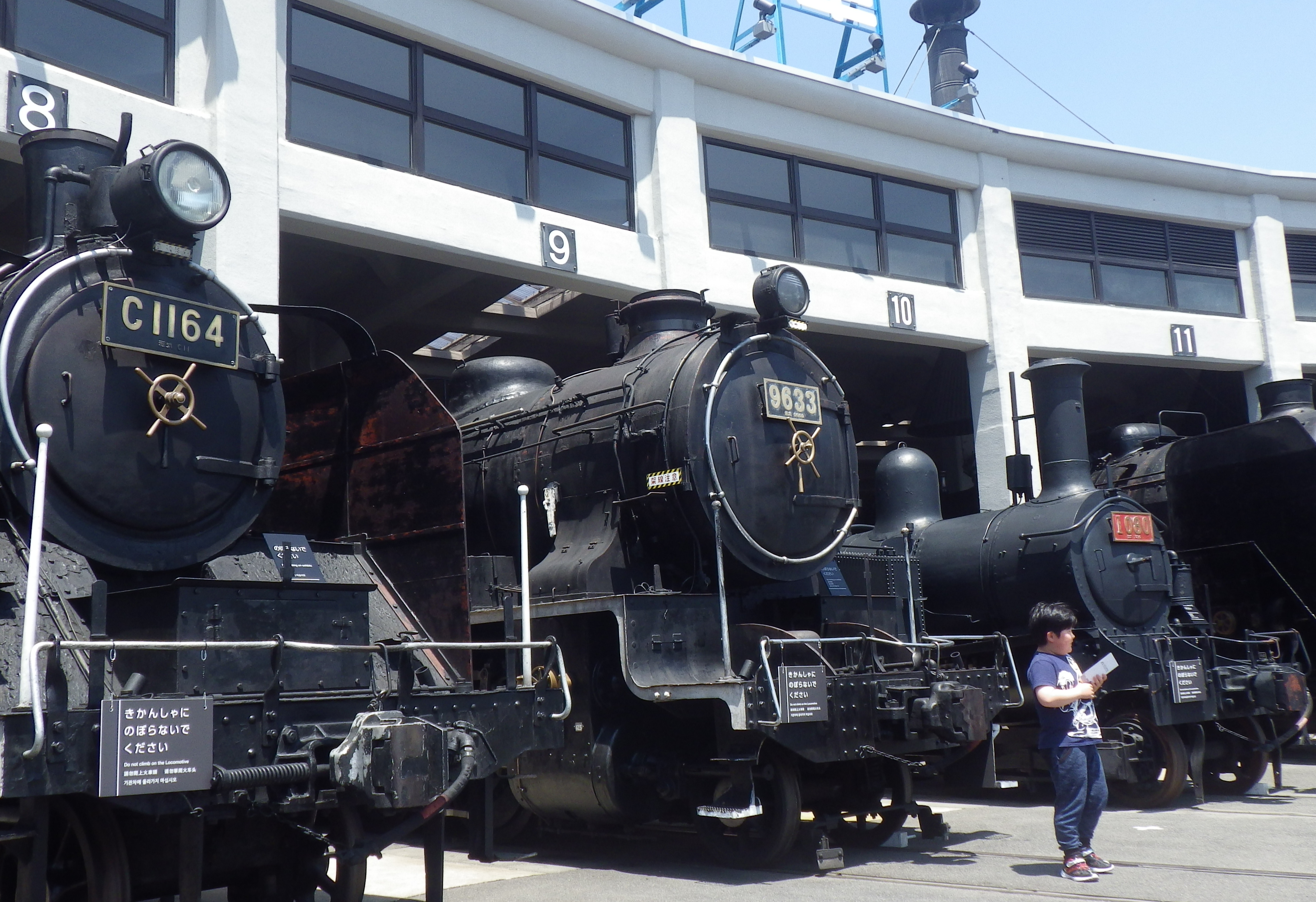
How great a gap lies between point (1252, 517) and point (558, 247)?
7247mm

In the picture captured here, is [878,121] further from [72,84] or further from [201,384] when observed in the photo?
[201,384]

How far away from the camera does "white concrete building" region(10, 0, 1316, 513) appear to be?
9805 millimetres

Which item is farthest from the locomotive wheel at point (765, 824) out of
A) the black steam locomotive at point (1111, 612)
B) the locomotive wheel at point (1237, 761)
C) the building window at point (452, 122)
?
the building window at point (452, 122)

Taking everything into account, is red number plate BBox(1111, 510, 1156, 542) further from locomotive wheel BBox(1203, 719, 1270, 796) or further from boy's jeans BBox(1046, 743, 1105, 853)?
boy's jeans BBox(1046, 743, 1105, 853)

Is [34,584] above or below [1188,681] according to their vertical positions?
above

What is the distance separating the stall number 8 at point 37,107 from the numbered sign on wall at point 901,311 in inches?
370

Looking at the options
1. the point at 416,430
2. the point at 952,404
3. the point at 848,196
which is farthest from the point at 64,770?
the point at 952,404

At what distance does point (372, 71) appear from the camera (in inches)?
440

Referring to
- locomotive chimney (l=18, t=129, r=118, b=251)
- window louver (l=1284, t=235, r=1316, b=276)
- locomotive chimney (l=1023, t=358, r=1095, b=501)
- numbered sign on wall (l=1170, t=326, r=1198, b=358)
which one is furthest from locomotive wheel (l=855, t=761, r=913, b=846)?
window louver (l=1284, t=235, r=1316, b=276)

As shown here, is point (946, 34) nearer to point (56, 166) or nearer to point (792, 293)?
point (792, 293)

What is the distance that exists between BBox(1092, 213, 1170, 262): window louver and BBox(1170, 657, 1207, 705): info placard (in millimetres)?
8897

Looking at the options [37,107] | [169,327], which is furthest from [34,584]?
[37,107]

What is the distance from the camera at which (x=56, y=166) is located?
17.9ft

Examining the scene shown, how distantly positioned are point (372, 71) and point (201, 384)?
6774 mm
